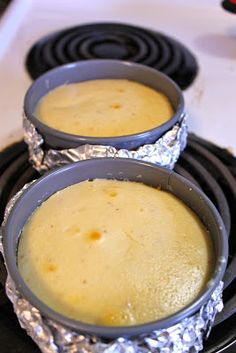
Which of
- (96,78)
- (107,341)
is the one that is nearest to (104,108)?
(96,78)

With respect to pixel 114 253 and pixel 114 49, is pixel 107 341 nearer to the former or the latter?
pixel 114 253

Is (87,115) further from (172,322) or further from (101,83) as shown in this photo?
(172,322)

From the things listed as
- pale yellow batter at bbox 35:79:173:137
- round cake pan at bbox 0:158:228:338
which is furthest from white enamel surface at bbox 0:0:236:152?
round cake pan at bbox 0:158:228:338

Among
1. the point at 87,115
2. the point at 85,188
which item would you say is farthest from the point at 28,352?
the point at 87,115

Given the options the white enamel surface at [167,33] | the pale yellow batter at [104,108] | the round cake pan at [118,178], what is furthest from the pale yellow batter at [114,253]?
the white enamel surface at [167,33]

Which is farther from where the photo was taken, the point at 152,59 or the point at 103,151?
the point at 152,59

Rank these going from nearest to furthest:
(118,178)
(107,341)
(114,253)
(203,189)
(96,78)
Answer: (107,341) → (114,253) → (118,178) → (203,189) → (96,78)
